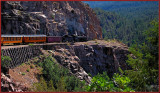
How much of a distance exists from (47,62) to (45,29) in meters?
18.5

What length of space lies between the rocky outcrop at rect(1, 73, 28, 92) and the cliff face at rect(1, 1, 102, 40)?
66.8 ft

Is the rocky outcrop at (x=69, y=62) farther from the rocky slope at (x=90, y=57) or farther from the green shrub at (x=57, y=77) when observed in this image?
the green shrub at (x=57, y=77)

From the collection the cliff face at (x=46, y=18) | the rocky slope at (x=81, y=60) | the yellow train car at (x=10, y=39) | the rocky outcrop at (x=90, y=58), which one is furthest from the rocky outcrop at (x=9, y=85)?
the cliff face at (x=46, y=18)

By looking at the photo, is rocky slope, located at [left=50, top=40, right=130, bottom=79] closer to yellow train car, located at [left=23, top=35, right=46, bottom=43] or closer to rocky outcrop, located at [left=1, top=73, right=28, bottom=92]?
yellow train car, located at [left=23, top=35, right=46, bottom=43]

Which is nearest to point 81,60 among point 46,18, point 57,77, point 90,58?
point 90,58

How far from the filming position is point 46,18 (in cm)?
4234

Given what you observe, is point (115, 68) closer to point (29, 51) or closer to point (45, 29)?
point (45, 29)

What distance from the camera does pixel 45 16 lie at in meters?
42.7

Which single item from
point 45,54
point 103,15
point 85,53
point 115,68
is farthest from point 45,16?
Result: point 103,15

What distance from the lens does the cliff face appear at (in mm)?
36125

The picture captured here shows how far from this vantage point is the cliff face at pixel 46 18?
119 ft

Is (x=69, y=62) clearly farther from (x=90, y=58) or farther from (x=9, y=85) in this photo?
(x=9, y=85)

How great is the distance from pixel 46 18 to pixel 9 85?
27.7 m

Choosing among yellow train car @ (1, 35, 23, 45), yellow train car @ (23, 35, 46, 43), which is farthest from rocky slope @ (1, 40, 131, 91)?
yellow train car @ (1, 35, 23, 45)
